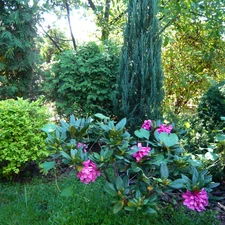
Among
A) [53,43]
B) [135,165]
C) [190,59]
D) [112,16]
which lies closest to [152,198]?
[135,165]

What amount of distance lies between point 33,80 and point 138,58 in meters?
2.78

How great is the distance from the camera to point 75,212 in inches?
82.7

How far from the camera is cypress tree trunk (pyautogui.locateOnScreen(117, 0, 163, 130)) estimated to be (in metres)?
3.85

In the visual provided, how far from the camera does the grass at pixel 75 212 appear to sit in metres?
2.02

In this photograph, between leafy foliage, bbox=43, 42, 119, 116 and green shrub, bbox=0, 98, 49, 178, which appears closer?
green shrub, bbox=0, 98, 49, 178

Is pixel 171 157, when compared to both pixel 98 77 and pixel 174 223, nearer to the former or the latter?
pixel 174 223

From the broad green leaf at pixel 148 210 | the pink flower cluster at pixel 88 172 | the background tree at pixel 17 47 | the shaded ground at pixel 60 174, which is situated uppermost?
the background tree at pixel 17 47

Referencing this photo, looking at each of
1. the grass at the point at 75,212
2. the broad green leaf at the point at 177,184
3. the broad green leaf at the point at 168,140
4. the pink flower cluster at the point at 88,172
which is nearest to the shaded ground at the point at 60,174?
the grass at the point at 75,212

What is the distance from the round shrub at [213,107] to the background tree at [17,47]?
11.5 feet

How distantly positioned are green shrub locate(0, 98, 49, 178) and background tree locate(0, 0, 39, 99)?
222 centimetres

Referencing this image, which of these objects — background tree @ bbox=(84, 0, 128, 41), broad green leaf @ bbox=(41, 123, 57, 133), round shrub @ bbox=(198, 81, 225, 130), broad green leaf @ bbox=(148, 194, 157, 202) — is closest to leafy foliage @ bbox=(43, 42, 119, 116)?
round shrub @ bbox=(198, 81, 225, 130)

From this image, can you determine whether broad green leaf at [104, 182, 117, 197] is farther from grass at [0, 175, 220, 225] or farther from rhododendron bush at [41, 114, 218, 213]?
grass at [0, 175, 220, 225]

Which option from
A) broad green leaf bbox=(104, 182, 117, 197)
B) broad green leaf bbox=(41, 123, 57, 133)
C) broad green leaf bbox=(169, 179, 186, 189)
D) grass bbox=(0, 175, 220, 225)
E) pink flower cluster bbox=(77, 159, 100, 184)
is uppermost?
broad green leaf bbox=(41, 123, 57, 133)

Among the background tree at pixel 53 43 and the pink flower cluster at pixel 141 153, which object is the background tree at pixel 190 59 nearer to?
the background tree at pixel 53 43
